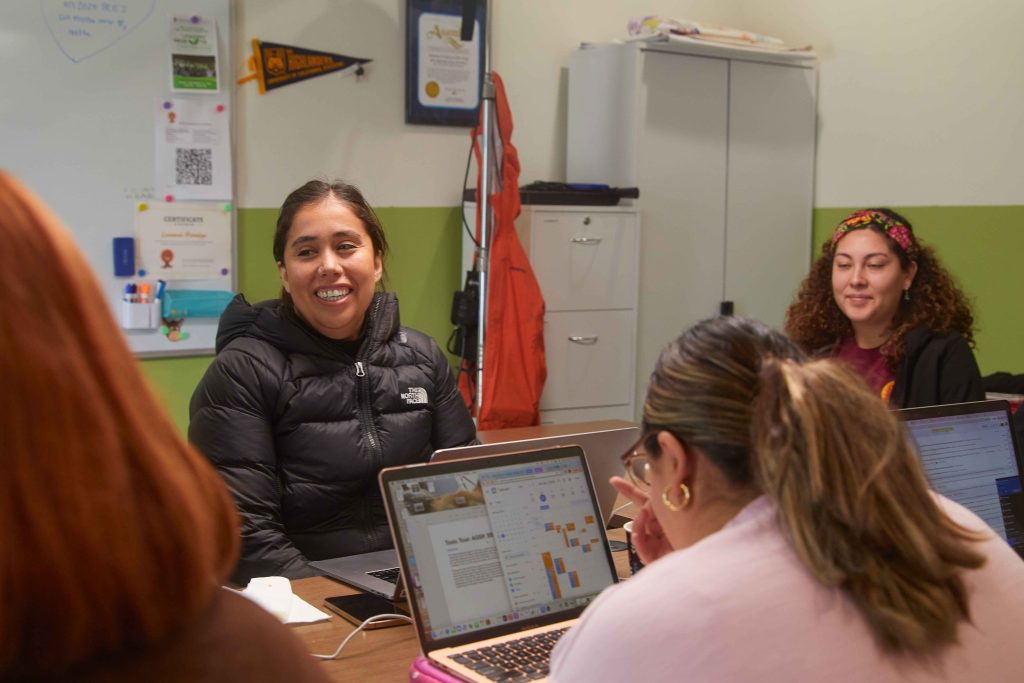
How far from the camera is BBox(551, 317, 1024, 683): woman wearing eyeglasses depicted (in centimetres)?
102

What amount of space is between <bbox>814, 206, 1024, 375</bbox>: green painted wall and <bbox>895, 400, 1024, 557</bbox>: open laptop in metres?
2.41

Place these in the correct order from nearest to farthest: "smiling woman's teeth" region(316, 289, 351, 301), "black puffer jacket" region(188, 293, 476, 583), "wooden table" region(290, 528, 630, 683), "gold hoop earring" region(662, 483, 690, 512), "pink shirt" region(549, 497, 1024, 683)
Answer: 1. "pink shirt" region(549, 497, 1024, 683)
2. "gold hoop earring" region(662, 483, 690, 512)
3. "wooden table" region(290, 528, 630, 683)
4. "black puffer jacket" region(188, 293, 476, 583)
5. "smiling woman's teeth" region(316, 289, 351, 301)

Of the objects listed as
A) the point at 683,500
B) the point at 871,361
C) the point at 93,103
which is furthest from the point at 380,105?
the point at 683,500

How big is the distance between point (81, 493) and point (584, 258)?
12.4ft

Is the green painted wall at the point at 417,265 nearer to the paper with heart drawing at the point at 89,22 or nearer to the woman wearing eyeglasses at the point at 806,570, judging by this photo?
the paper with heart drawing at the point at 89,22

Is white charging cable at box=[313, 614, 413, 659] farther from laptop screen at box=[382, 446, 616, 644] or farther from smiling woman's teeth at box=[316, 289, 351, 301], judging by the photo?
smiling woman's teeth at box=[316, 289, 351, 301]

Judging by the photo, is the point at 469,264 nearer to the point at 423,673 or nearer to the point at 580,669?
the point at 423,673

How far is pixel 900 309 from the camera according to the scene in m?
2.81

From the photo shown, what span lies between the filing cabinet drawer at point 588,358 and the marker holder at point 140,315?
4.68 ft

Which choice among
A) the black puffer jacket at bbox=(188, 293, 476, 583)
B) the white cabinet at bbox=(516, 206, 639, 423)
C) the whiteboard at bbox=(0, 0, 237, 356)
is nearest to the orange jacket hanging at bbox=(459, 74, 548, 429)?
the white cabinet at bbox=(516, 206, 639, 423)

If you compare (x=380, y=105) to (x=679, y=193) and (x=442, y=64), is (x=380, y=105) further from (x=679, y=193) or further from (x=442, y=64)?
→ (x=679, y=193)

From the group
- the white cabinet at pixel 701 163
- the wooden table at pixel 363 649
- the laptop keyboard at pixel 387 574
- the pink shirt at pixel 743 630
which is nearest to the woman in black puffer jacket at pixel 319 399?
the laptop keyboard at pixel 387 574

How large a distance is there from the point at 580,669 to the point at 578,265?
3.38 m

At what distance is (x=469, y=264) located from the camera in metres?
4.53
